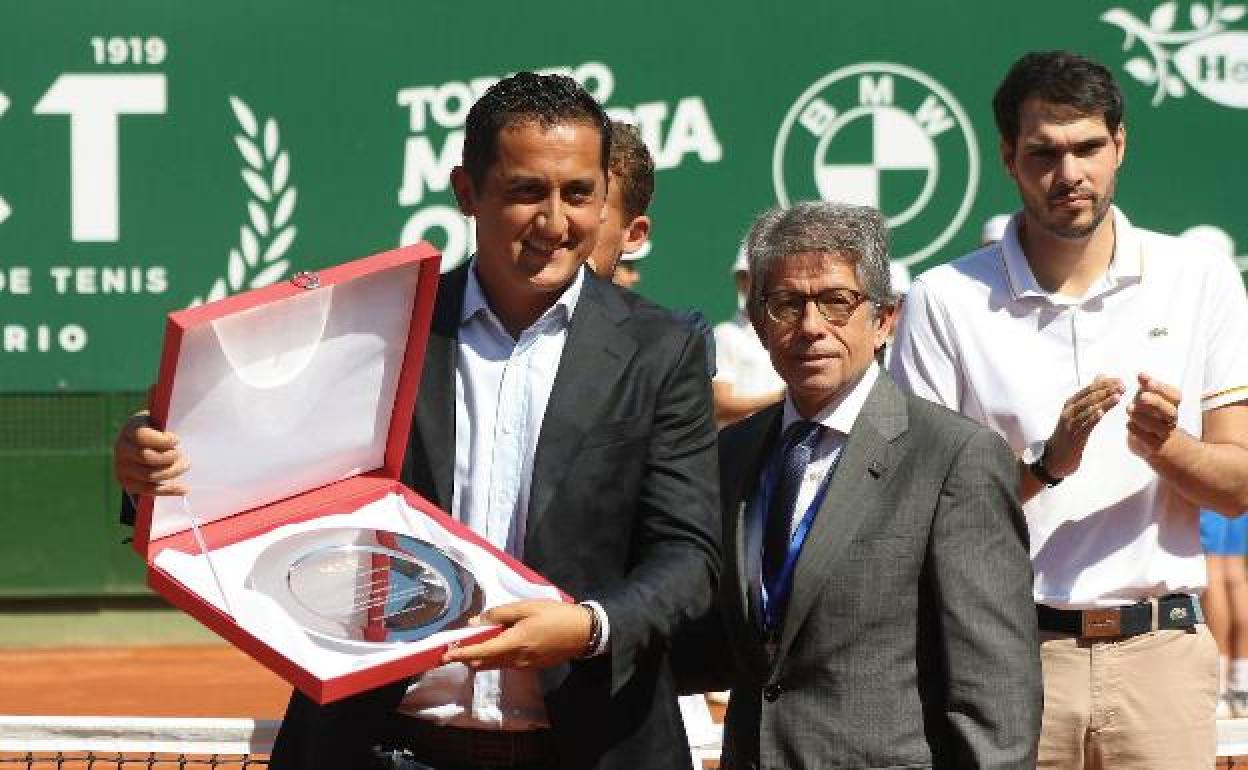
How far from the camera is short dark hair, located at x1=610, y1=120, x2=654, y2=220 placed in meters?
4.30

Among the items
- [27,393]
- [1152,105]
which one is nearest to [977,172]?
[1152,105]

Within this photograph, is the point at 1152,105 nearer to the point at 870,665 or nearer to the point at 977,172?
the point at 977,172

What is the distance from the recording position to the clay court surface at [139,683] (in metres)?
10.4

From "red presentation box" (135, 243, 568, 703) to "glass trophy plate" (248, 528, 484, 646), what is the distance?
0.01 metres

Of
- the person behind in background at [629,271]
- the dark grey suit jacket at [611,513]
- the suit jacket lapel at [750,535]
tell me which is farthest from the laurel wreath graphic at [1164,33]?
the dark grey suit jacket at [611,513]

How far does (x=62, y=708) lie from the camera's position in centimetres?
1039

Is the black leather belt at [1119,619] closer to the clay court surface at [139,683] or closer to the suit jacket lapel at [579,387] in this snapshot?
the suit jacket lapel at [579,387]

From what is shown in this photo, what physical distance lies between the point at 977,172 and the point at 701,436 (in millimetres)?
8305

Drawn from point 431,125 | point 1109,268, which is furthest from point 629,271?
point 1109,268

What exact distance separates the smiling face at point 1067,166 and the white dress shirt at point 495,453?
1.21m

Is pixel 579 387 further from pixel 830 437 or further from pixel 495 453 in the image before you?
pixel 830 437

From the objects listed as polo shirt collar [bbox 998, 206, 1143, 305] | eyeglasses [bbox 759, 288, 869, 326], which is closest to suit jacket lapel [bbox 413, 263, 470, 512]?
eyeglasses [bbox 759, 288, 869, 326]

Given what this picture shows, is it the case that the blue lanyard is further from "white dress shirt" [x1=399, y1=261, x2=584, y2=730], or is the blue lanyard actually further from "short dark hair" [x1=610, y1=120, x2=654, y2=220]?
"short dark hair" [x1=610, y1=120, x2=654, y2=220]

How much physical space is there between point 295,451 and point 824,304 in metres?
0.84
